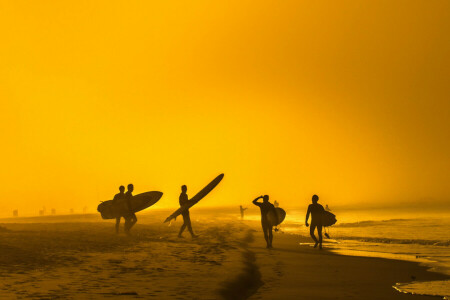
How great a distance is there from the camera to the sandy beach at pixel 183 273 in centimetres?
995

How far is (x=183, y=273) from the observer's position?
482 inches

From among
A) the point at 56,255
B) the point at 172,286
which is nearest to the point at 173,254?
the point at 56,255

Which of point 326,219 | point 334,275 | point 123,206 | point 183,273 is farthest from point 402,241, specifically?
point 183,273

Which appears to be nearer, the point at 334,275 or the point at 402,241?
the point at 334,275

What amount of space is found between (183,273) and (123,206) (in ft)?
43.6

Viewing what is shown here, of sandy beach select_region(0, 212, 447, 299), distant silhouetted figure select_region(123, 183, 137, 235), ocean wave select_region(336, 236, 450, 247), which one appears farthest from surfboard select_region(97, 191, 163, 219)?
ocean wave select_region(336, 236, 450, 247)

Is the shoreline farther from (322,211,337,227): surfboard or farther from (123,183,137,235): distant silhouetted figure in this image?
(123,183,137,235): distant silhouetted figure

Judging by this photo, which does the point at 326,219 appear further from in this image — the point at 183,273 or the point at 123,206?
the point at 183,273

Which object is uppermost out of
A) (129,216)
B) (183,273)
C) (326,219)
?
(129,216)

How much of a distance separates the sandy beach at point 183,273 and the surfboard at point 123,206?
19.8 feet

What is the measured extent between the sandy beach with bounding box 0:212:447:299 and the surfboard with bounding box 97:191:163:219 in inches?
238

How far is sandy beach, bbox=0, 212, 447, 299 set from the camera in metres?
9.95

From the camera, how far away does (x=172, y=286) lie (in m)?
10.4

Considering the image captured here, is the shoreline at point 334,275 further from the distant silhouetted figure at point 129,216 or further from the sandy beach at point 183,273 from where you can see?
the distant silhouetted figure at point 129,216
